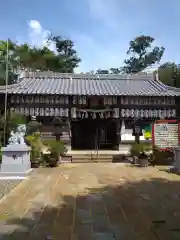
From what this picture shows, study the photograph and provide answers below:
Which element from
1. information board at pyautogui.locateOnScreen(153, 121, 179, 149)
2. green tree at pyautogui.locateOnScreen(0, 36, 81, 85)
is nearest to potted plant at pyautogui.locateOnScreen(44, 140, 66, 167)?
information board at pyautogui.locateOnScreen(153, 121, 179, 149)

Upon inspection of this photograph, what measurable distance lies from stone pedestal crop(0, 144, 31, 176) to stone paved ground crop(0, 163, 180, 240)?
4.50 ft

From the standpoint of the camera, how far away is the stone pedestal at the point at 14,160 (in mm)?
8883

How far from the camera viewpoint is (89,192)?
643cm

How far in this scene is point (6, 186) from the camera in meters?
7.09

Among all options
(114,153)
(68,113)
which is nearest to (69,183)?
(114,153)

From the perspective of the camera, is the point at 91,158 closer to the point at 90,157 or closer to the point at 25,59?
the point at 90,157

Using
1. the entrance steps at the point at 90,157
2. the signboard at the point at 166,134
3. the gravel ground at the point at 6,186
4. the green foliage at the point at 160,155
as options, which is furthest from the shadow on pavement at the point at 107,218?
the entrance steps at the point at 90,157

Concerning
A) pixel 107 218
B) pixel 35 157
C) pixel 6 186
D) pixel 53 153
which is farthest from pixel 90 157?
pixel 107 218

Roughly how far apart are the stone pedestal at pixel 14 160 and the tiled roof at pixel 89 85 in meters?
6.50

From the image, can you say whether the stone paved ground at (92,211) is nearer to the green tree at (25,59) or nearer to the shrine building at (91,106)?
the shrine building at (91,106)

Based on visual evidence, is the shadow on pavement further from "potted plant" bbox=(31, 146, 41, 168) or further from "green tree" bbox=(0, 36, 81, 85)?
"green tree" bbox=(0, 36, 81, 85)

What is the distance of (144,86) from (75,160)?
24.5ft

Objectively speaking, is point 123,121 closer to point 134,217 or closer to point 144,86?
point 144,86

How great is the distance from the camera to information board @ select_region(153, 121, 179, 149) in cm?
1204
